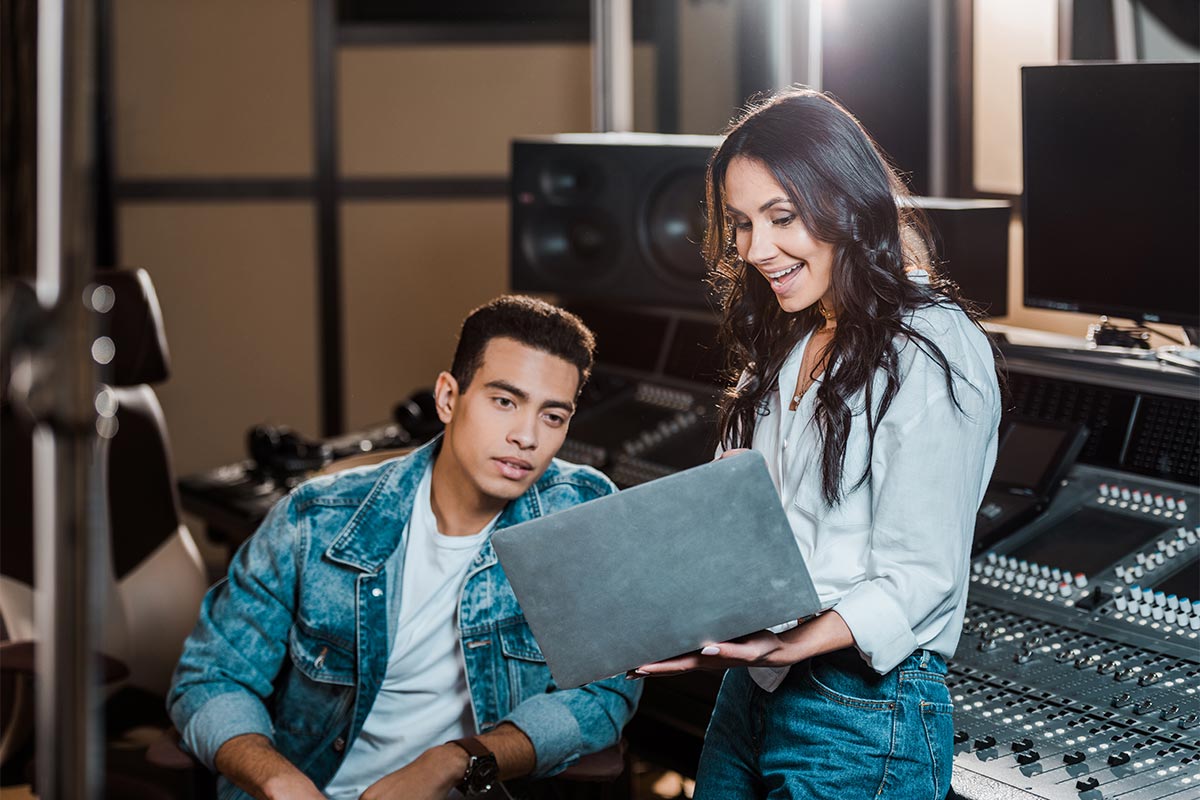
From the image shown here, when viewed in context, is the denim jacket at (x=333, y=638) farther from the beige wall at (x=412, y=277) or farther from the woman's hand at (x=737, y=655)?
the beige wall at (x=412, y=277)

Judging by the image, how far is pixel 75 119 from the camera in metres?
0.61

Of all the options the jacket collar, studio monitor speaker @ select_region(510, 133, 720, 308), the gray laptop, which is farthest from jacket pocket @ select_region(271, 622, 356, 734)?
studio monitor speaker @ select_region(510, 133, 720, 308)

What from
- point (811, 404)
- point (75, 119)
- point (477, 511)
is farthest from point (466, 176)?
point (75, 119)

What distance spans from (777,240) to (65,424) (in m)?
0.79

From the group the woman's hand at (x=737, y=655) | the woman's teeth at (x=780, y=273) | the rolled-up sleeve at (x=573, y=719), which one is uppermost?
the woman's teeth at (x=780, y=273)

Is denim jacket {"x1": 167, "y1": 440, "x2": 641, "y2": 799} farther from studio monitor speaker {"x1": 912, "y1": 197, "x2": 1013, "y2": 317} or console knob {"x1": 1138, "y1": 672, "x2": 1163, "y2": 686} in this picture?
studio monitor speaker {"x1": 912, "y1": 197, "x2": 1013, "y2": 317}

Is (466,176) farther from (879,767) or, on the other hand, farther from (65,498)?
(65,498)

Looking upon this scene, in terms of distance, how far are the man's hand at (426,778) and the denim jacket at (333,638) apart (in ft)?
0.35

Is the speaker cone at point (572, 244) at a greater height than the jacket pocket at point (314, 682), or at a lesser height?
greater

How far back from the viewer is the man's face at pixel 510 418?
5.15 ft

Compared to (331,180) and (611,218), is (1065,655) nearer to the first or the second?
(611,218)

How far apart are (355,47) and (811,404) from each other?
2.87 metres

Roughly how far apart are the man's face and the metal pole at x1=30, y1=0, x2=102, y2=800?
0.93 m

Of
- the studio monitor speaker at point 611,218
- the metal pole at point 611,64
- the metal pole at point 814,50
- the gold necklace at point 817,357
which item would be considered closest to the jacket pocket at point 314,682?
the gold necklace at point 817,357
